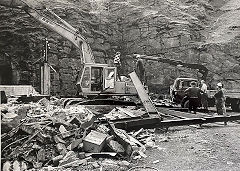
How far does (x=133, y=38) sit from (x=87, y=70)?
39.6 feet

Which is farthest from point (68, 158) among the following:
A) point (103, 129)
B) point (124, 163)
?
point (103, 129)

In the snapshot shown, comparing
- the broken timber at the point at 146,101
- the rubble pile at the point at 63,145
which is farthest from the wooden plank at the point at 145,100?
the rubble pile at the point at 63,145

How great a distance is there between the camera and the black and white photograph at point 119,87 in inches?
209

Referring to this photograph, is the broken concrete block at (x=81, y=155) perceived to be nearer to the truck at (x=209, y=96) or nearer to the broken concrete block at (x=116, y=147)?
the broken concrete block at (x=116, y=147)

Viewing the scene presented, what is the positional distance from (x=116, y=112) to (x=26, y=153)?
4.39m

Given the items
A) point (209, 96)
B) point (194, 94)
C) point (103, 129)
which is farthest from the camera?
point (209, 96)

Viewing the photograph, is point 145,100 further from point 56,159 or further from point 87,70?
point 87,70

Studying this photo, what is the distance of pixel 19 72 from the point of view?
718 inches

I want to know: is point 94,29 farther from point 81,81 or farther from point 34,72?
point 81,81

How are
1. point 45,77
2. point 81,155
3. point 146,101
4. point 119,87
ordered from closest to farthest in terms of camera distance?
point 81,155, point 146,101, point 119,87, point 45,77

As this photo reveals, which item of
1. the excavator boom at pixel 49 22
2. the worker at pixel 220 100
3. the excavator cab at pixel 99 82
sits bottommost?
the worker at pixel 220 100

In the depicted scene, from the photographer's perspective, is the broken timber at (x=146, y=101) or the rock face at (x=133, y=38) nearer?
the broken timber at (x=146, y=101)

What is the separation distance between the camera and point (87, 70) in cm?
1179

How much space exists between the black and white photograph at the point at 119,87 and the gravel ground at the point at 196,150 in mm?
24
